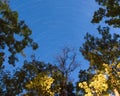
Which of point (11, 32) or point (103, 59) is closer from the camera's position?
point (11, 32)

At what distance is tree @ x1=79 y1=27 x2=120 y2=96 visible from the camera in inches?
950

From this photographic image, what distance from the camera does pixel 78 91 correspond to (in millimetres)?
28156

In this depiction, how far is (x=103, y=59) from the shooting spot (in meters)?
25.9

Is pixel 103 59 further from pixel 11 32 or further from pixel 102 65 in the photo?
pixel 11 32

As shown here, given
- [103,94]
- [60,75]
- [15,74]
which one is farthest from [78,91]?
[15,74]

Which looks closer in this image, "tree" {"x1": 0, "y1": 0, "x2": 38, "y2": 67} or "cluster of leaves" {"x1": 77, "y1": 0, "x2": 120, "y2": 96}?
"tree" {"x1": 0, "y1": 0, "x2": 38, "y2": 67}

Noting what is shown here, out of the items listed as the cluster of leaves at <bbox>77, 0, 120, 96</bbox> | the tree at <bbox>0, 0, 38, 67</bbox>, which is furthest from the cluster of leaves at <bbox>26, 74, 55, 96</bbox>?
the tree at <bbox>0, 0, 38, 67</bbox>

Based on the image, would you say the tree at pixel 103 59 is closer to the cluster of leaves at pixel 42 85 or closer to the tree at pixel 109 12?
the cluster of leaves at pixel 42 85

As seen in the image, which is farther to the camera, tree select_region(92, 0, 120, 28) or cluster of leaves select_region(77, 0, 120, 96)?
cluster of leaves select_region(77, 0, 120, 96)

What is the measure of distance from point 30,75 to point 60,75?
328cm

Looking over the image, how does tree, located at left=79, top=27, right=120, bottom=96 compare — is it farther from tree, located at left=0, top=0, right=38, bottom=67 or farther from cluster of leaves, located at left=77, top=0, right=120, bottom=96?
tree, located at left=0, top=0, right=38, bottom=67

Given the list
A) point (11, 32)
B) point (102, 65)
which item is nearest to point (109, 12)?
point (11, 32)

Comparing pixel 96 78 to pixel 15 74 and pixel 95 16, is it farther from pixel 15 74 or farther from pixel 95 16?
pixel 95 16

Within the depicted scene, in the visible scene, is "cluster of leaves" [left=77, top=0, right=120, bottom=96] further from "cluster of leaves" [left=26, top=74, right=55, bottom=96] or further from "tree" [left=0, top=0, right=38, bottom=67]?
"tree" [left=0, top=0, right=38, bottom=67]
